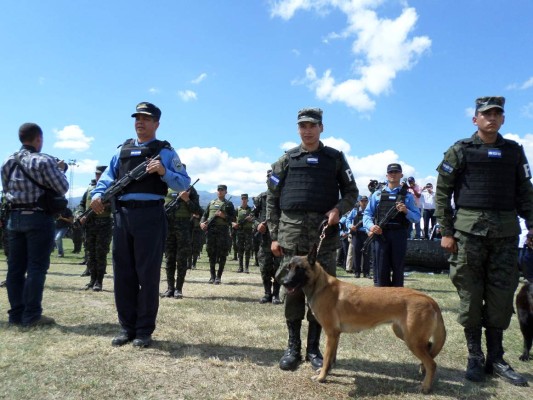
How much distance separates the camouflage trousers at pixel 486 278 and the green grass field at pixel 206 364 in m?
0.62

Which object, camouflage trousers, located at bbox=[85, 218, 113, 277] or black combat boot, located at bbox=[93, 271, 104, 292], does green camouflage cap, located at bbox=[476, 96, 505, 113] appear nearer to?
camouflage trousers, located at bbox=[85, 218, 113, 277]

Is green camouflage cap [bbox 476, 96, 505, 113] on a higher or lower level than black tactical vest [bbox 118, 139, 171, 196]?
higher

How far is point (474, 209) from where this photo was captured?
4.18 metres

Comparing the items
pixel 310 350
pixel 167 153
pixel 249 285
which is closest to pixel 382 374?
pixel 310 350

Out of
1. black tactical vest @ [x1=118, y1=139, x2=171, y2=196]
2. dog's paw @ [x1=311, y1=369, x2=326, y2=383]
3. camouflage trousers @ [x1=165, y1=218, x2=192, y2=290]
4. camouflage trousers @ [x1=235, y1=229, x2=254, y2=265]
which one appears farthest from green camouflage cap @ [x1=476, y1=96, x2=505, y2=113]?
camouflage trousers @ [x1=235, y1=229, x2=254, y2=265]

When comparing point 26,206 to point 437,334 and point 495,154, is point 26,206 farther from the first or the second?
point 495,154

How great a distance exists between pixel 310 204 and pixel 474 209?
65.2 inches

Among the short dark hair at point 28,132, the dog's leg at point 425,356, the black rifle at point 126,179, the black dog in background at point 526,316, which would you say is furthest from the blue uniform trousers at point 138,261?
the black dog in background at point 526,316

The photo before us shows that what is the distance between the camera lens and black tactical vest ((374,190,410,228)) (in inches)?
260

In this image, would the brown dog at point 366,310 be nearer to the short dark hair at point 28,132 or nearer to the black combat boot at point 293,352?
the black combat boot at point 293,352

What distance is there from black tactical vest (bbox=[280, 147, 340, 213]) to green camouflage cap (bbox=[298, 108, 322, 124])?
1.10ft

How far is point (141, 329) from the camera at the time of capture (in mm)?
4711

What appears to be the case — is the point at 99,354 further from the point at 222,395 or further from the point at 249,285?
the point at 249,285

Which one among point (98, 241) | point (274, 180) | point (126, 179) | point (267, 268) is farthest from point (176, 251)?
point (274, 180)
